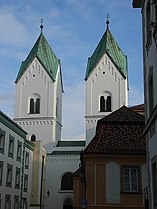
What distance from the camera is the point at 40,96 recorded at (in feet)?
186

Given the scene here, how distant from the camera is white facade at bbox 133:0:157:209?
11547mm

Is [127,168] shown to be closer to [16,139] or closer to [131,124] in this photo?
[131,124]

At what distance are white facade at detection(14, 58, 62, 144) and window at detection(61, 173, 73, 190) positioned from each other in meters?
5.25

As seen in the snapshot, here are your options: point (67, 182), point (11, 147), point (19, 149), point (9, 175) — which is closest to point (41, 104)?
point (67, 182)

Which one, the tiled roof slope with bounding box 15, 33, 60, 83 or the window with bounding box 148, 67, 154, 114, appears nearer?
the window with bounding box 148, 67, 154, 114

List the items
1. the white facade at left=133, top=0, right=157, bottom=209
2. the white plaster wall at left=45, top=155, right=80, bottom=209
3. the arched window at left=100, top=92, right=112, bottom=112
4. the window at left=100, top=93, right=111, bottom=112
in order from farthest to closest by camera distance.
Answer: the arched window at left=100, top=92, right=112, bottom=112 < the window at left=100, top=93, right=111, bottom=112 < the white plaster wall at left=45, top=155, right=80, bottom=209 < the white facade at left=133, top=0, right=157, bottom=209

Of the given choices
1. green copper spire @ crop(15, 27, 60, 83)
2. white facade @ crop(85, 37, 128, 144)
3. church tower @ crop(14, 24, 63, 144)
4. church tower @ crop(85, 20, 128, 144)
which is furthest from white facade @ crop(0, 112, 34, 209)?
green copper spire @ crop(15, 27, 60, 83)

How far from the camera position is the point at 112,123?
20.8m

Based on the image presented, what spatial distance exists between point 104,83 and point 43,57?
32.1ft

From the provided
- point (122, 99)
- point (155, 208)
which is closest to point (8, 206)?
point (122, 99)

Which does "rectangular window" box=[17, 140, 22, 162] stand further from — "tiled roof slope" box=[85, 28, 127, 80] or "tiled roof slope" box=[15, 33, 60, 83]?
"tiled roof slope" box=[85, 28, 127, 80]

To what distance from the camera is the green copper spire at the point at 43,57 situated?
190ft

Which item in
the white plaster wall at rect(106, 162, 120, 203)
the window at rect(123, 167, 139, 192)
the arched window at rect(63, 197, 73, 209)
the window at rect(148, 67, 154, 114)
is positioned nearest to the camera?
the window at rect(148, 67, 154, 114)

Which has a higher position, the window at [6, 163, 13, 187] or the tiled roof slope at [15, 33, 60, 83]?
the tiled roof slope at [15, 33, 60, 83]
